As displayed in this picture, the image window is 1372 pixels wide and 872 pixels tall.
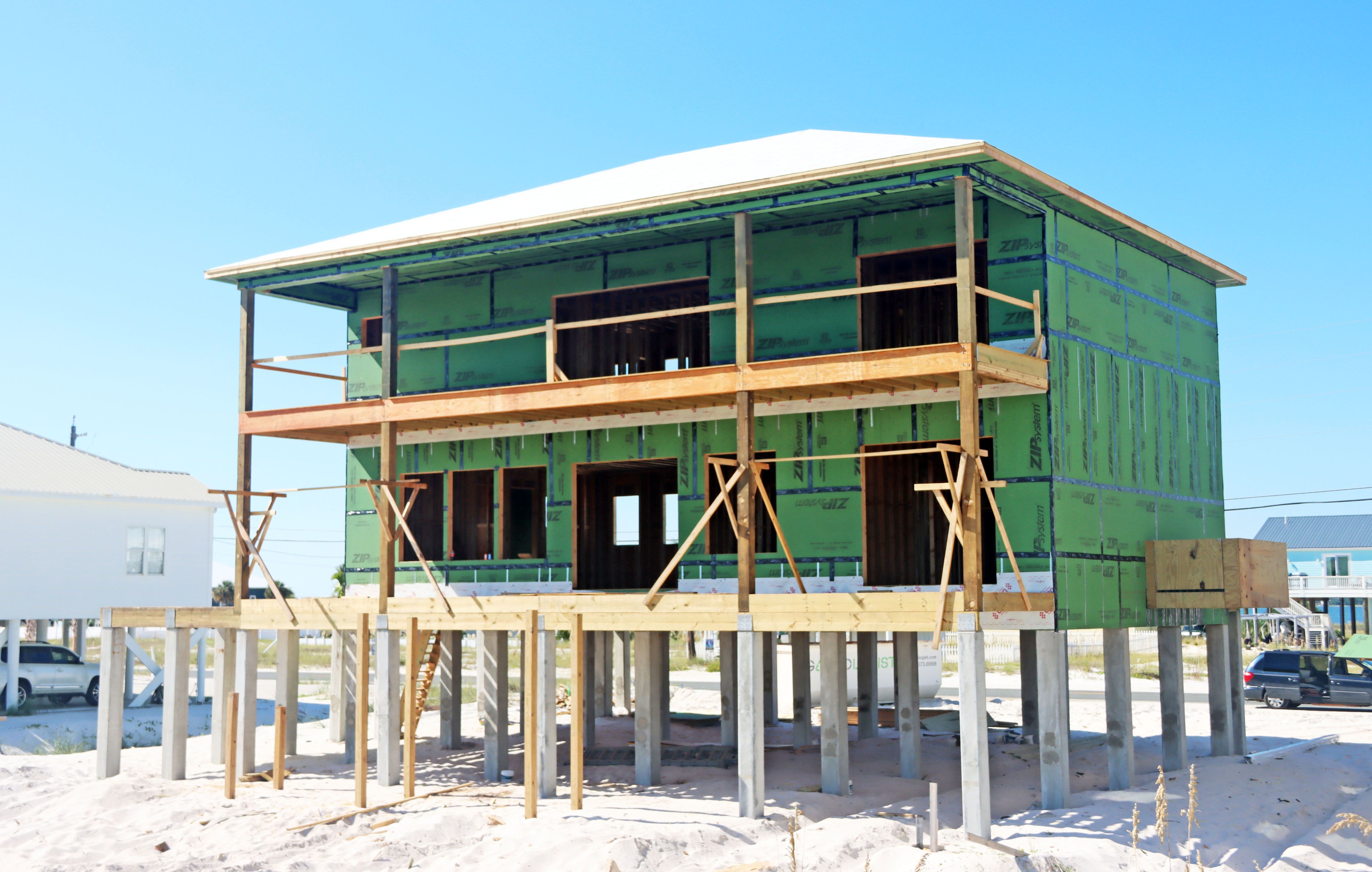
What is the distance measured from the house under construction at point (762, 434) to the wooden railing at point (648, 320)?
0.40 ft

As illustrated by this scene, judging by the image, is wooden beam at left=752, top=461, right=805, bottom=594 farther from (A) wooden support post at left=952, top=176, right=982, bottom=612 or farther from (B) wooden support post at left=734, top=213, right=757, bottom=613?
(A) wooden support post at left=952, top=176, right=982, bottom=612

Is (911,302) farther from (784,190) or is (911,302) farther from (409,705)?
(409,705)

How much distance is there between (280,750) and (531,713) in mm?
4420

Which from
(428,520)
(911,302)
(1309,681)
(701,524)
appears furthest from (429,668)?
(1309,681)

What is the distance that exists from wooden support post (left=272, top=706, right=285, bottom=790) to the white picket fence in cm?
3320

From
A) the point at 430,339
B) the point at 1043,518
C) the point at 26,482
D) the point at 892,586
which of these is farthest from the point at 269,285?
the point at 26,482

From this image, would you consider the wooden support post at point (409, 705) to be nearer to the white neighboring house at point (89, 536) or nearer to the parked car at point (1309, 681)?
the white neighboring house at point (89, 536)

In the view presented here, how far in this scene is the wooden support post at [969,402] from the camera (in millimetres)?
15992

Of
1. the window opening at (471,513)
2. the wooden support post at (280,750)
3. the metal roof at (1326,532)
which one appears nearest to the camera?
the wooden support post at (280,750)

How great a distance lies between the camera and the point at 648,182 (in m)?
21.2

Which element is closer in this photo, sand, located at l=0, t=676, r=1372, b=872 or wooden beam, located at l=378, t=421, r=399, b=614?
sand, located at l=0, t=676, r=1372, b=872

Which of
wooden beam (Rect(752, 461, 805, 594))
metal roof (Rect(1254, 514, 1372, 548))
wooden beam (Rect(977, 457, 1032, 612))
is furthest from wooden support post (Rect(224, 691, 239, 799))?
metal roof (Rect(1254, 514, 1372, 548))

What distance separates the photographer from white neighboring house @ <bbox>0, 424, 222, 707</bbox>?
117 feet

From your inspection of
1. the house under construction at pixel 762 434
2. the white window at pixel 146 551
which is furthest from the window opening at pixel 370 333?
the white window at pixel 146 551
